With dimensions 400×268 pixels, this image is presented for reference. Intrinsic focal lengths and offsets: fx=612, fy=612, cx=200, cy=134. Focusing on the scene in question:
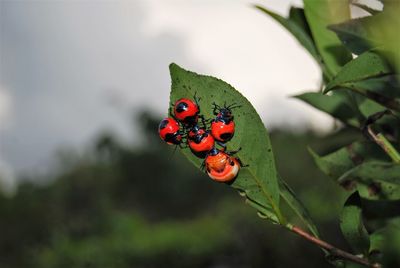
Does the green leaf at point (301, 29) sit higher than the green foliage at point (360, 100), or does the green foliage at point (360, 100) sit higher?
the green leaf at point (301, 29)

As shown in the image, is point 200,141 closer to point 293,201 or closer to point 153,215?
point 293,201

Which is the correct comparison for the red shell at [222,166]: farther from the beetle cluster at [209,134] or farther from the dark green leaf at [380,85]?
the dark green leaf at [380,85]

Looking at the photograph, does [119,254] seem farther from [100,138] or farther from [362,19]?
[100,138]

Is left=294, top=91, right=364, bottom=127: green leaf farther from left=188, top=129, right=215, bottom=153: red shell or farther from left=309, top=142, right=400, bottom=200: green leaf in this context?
left=188, top=129, right=215, bottom=153: red shell

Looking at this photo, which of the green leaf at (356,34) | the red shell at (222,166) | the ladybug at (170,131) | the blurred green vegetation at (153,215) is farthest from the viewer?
the blurred green vegetation at (153,215)

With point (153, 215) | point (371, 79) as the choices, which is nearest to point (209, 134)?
point (371, 79)

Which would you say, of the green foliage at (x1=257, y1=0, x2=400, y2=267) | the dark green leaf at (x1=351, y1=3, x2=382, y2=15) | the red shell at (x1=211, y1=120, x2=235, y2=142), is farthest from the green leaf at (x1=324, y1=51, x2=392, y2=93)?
the red shell at (x1=211, y1=120, x2=235, y2=142)

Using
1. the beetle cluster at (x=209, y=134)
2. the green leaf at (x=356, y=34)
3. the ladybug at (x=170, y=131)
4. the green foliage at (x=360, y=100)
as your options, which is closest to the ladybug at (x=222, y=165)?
the beetle cluster at (x=209, y=134)

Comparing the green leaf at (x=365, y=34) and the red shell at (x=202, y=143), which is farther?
the red shell at (x=202, y=143)
